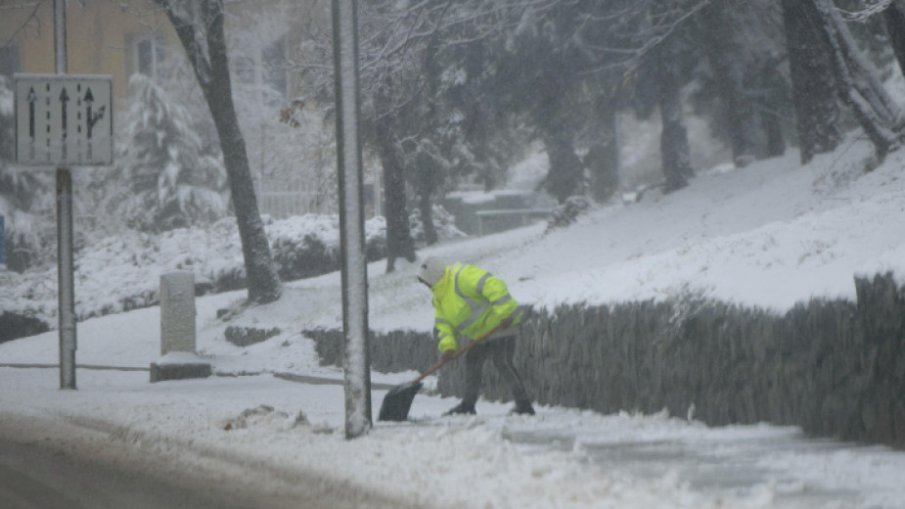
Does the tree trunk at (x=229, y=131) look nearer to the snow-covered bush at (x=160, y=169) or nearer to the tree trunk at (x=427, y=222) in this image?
the tree trunk at (x=427, y=222)

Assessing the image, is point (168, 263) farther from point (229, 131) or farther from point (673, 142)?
point (673, 142)

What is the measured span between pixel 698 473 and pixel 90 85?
40.9ft

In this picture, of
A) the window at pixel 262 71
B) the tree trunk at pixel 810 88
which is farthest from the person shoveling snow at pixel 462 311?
the window at pixel 262 71

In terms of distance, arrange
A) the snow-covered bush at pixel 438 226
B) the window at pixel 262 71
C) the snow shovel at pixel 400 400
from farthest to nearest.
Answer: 1. the window at pixel 262 71
2. the snow-covered bush at pixel 438 226
3. the snow shovel at pixel 400 400

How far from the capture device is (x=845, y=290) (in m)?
10.9

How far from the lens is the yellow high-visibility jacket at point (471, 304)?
13938 mm

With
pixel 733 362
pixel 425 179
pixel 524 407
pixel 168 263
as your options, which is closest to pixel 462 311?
pixel 524 407

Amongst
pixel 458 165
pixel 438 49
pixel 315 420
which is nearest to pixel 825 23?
pixel 438 49

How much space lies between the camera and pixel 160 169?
47.1 meters

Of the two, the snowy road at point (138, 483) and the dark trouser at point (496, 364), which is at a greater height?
the dark trouser at point (496, 364)

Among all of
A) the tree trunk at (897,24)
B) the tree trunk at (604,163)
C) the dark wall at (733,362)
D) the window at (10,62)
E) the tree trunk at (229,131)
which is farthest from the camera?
the window at (10,62)

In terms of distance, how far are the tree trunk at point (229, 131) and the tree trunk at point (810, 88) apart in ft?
35.7

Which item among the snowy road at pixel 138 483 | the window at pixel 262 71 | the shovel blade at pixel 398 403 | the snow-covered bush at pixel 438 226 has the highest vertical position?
the window at pixel 262 71

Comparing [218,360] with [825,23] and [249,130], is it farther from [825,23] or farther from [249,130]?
[249,130]
